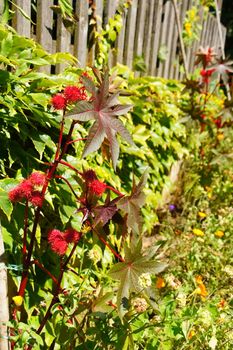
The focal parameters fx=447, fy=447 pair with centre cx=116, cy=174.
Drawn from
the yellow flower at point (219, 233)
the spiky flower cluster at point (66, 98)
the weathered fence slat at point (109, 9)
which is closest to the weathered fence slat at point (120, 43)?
the weathered fence slat at point (109, 9)

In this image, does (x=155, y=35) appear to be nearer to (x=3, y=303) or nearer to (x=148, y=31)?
(x=148, y=31)

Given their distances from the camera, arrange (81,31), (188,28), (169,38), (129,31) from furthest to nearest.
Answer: (188,28) → (169,38) → (129,31) → (81,31)

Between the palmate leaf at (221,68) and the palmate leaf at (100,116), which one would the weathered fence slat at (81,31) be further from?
the palmate leaf at (221,68)

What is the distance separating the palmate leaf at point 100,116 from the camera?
4.80 feet

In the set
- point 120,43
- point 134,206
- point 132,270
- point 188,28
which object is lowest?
point 132,270

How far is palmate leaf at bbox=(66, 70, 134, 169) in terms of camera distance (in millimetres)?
1464

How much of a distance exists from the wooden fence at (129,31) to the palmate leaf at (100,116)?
0.96 metres

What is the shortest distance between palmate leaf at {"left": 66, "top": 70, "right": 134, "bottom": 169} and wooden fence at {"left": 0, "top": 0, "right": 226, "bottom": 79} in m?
0.96

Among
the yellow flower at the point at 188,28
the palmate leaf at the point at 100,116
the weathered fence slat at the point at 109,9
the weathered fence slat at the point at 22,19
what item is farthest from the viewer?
the yellow flower at the point at 188,28

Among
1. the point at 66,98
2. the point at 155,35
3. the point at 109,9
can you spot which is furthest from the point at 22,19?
the point at 155,35

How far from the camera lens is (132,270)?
4.97ft

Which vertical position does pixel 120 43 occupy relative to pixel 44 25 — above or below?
below

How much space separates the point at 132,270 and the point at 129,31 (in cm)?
261

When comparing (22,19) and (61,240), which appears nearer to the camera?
(61,240)
